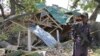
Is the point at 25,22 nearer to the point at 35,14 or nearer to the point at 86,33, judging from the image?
the point at 35,14

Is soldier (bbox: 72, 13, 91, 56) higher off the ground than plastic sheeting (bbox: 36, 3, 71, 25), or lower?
lower

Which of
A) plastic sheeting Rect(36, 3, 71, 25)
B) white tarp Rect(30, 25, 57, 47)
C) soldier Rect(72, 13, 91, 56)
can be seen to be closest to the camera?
soldier Rect(72, 13, 91, 56)

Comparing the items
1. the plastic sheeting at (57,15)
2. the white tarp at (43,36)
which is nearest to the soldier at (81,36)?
the white tarp at (43,36)

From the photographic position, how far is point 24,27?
43.3ft

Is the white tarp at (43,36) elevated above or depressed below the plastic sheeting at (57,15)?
below

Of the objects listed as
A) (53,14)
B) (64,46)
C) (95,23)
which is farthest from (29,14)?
(95,23)

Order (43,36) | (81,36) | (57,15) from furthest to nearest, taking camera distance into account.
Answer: (57,15) < (43,36) < (81,36)

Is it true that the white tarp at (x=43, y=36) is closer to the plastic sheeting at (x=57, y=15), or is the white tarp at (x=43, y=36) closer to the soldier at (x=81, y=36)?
the plastic sheeting at (x=57, y=15)

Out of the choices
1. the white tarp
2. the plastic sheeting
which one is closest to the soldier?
the white tarp

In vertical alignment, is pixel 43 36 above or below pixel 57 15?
below

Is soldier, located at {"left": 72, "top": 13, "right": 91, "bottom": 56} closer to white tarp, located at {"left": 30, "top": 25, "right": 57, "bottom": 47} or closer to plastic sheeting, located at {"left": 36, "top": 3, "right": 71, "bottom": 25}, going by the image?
white tarp, located at {"left": 30, "top": 25, "right": 57, "bottom": 47}

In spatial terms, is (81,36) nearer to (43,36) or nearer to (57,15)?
(43,36)

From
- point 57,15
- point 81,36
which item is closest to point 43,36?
point 57,15

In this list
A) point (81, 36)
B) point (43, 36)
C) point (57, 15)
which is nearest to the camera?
point (81, 36)
